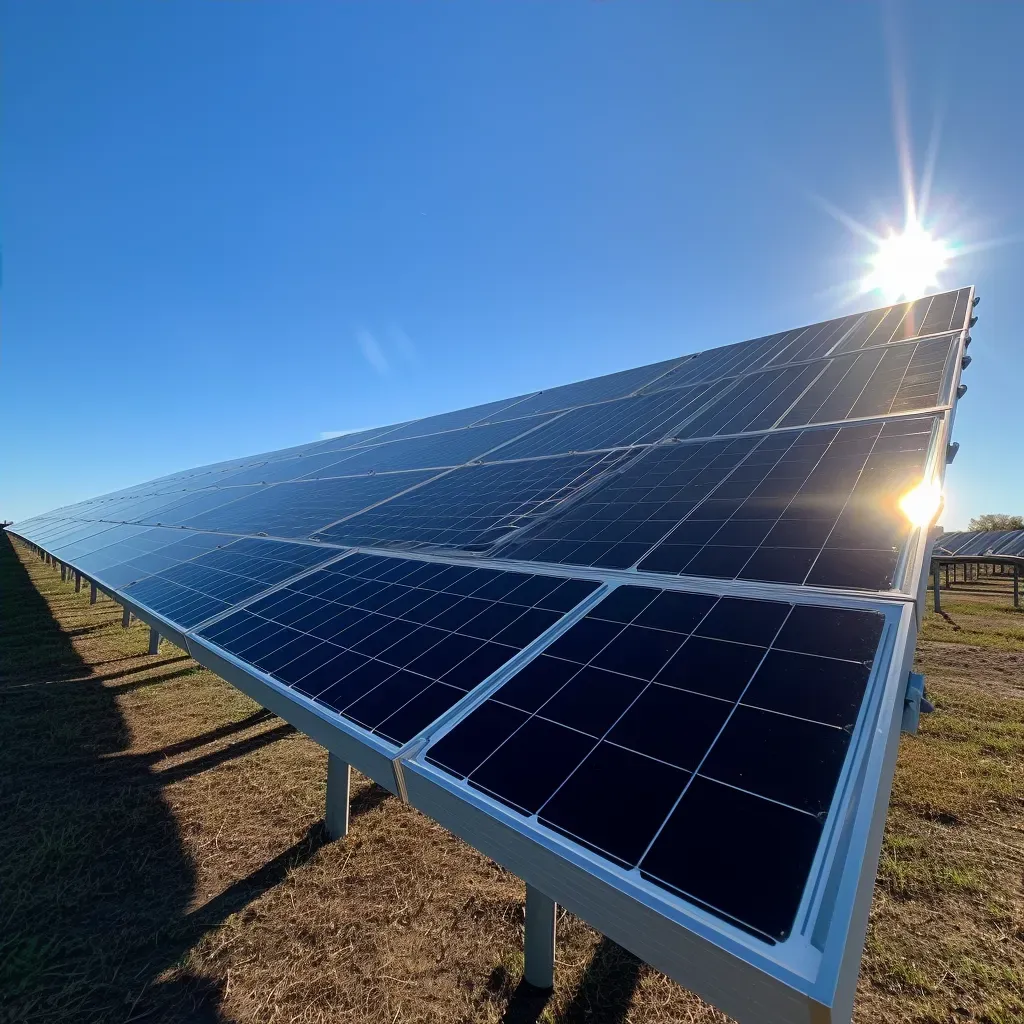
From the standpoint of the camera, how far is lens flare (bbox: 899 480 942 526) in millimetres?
4852

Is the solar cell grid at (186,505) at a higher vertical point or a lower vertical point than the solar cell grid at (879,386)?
lower

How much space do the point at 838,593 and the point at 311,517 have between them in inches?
491

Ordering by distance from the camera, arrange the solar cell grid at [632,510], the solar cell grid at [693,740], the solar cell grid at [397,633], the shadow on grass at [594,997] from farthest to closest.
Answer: the solar cell grid at [632,510]
the shadow on grass at [594,997]
the solar cell grid at [397,633]
the solar cell grid at [693,740]

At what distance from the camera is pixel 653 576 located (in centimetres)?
538

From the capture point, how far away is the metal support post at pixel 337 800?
7805mm

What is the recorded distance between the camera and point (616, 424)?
1362cm

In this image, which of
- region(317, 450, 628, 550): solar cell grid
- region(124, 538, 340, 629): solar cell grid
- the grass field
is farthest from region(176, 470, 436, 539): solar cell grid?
the grass field

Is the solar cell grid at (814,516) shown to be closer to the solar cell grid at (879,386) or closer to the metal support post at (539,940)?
the solar cell grid at (879,386)

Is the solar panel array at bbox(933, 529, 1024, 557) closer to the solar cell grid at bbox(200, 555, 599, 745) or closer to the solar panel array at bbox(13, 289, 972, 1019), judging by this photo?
the solar panel array at bbox(13, 289, 972, 1019)

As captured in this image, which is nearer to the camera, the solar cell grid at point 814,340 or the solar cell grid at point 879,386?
the solar cell grid at point 879,386

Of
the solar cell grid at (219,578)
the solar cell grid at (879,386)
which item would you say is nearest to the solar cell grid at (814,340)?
the solar cell grid at (879,386)

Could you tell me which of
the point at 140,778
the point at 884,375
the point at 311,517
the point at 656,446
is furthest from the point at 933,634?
the point at 140,778

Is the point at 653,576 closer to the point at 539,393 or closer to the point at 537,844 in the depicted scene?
the point at 537,844

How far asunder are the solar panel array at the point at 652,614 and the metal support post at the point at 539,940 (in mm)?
2580
